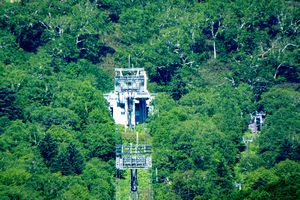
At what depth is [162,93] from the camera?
165 meters

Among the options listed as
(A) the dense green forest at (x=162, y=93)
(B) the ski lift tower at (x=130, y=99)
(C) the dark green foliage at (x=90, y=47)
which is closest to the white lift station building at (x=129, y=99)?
(B) the ski lift tower at (x=130, y=99)

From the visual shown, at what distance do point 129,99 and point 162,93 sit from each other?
4147 millimetres

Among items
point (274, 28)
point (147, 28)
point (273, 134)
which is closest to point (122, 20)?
point (147, 28)

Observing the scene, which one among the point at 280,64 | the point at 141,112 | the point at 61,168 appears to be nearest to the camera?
the point at 61,168

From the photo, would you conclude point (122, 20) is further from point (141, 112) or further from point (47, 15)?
point (141, 112)

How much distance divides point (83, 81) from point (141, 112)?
6185 millimetres

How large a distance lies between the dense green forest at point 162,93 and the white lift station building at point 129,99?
68.6 inches

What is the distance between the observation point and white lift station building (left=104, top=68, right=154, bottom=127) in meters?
162

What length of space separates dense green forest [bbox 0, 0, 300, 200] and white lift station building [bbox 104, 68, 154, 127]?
68.6 inches

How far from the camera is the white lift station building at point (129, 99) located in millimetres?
162100

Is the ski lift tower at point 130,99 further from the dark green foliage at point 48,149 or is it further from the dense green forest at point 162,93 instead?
the dark green foliage at point 48,149

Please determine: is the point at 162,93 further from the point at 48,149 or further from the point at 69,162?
the point at 69,162

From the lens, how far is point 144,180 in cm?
14675

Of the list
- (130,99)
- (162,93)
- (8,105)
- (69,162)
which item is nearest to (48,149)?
(69,162)
